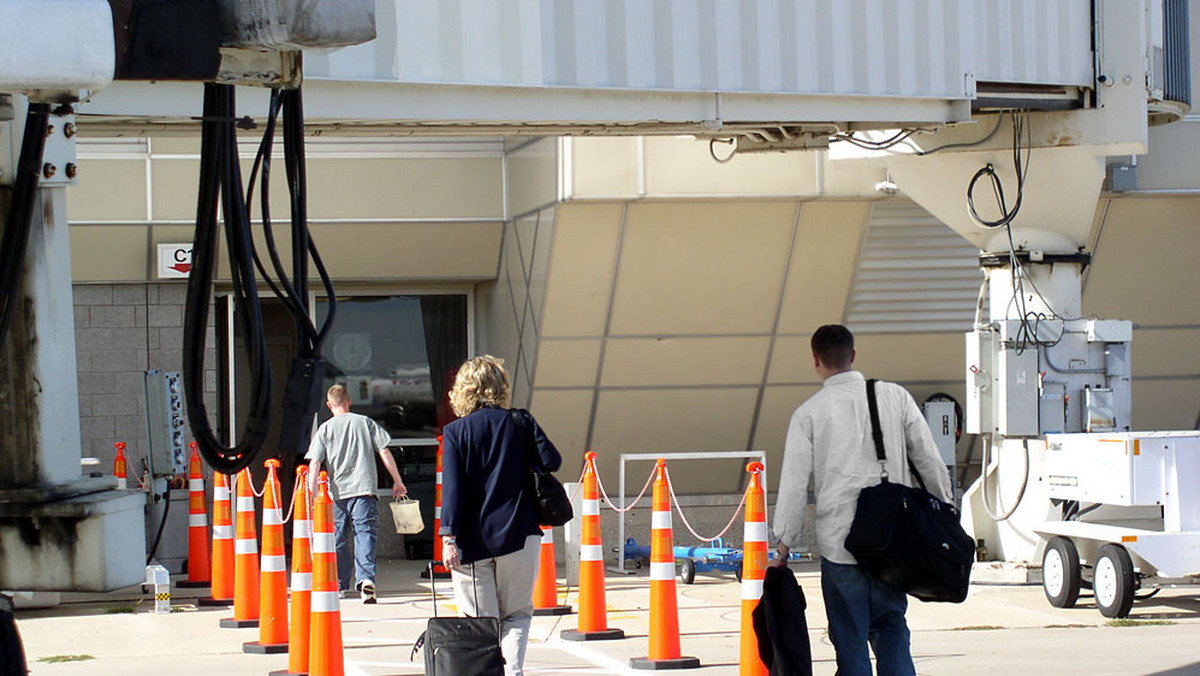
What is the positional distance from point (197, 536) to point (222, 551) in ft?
3.68

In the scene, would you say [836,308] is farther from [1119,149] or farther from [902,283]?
[1119,149]

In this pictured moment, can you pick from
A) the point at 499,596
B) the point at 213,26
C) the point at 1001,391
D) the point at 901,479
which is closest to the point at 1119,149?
the point at 1001,391

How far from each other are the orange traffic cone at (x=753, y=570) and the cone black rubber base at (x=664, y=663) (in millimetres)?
631

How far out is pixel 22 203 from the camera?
4.13 meters

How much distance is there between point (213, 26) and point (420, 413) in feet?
43.2

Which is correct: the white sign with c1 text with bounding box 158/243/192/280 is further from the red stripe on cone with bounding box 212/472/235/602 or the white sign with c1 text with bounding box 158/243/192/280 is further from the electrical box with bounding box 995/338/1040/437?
the electrical box with bounding box 995/338/1040/437

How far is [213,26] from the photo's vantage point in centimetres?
398

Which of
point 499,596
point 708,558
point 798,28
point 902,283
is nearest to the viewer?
point 499,596

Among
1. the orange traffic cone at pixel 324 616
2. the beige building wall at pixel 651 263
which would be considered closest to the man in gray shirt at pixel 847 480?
the orange traffic cone at pixel 324 616

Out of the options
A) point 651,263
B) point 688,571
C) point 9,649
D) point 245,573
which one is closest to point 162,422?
point 245,573

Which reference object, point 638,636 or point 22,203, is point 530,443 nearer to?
point 638,636

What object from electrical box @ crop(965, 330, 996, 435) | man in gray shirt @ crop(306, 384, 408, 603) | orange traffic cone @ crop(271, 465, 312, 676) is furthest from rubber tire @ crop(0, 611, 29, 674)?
electrical box @ crop(965, 330, 996, 435)

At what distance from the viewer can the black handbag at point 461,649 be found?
713 centimetres

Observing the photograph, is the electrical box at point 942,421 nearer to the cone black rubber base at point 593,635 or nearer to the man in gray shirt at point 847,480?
the cone black rubber base at point 593,635
